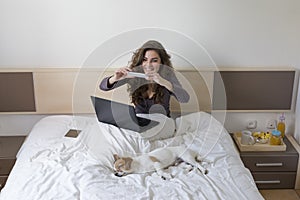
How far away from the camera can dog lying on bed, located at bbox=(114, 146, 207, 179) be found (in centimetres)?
196

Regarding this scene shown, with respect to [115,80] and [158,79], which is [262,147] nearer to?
[158,79]

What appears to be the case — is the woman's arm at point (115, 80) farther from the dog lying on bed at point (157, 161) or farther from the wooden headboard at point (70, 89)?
the dog lying on bed at point (157, 161)

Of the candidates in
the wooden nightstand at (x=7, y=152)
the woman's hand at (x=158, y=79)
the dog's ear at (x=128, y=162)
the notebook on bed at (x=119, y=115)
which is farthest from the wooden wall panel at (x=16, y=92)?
the dog's ear at (x=128, y=162)

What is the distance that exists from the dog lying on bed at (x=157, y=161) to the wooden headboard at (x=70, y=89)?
565mm

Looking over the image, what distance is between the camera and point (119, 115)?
239 cm

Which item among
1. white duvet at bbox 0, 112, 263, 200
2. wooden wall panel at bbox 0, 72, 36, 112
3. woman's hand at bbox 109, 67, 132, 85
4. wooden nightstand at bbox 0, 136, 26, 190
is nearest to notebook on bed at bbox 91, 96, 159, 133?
white duvet at bbox 0, 112, 263, 200

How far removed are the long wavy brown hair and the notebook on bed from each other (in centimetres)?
10

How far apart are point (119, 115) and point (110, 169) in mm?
487

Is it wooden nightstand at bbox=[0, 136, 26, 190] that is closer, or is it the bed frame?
wooden nightstand at bbox=[0, 136, 26, 190]

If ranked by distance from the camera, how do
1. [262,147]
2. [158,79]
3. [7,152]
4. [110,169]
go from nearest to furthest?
[110,169], [158,79], [7,152], [262,147]

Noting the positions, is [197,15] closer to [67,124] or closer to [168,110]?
[168,110]

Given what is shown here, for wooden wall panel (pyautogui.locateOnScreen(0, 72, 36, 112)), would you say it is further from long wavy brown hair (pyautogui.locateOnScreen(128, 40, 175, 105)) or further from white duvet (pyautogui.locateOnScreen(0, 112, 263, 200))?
long wavy brown hair (pyautogui.locateOnScreen(128, 40, 175, 105))

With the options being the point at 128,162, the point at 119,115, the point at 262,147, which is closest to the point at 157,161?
the point at 128,162

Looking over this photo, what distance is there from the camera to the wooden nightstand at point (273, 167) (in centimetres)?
261
